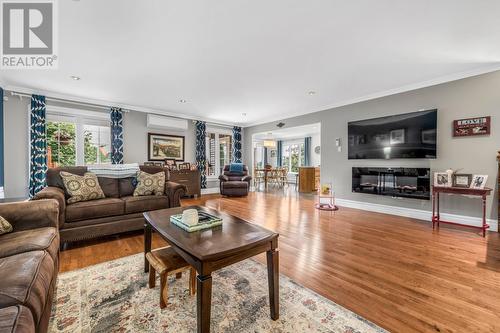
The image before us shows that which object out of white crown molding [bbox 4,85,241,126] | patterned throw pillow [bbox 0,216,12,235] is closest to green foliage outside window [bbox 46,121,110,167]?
white crown molding [bbox 4,85,241,126]

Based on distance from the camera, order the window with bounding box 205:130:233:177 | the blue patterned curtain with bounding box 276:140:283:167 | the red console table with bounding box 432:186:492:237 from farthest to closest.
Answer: the blue patterned curtain with bounding box 276:140:283:167 < the window with bounding box 205:130:233:177 < the red console table with bounding box 432:186:492:237

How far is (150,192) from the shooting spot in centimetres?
353

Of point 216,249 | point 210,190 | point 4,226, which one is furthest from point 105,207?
point 210,190

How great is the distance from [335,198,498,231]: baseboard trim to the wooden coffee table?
3.86 m

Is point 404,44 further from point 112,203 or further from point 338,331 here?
point 112,203

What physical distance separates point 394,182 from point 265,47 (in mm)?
3646

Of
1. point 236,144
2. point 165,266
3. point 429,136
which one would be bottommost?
point 165,266

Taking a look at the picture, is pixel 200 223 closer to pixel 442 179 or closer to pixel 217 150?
pixel 442 179

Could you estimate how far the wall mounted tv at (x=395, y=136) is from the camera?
382cm

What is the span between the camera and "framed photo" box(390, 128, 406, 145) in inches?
162

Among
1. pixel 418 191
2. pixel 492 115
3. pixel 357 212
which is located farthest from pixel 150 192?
pixel 492 115

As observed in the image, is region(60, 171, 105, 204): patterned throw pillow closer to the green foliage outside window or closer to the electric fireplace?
the green foliage outside window

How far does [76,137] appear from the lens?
16.0ft

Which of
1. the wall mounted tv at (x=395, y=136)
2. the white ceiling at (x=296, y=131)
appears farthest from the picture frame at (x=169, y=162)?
the wall mounted tv at (x=395, y=136)
